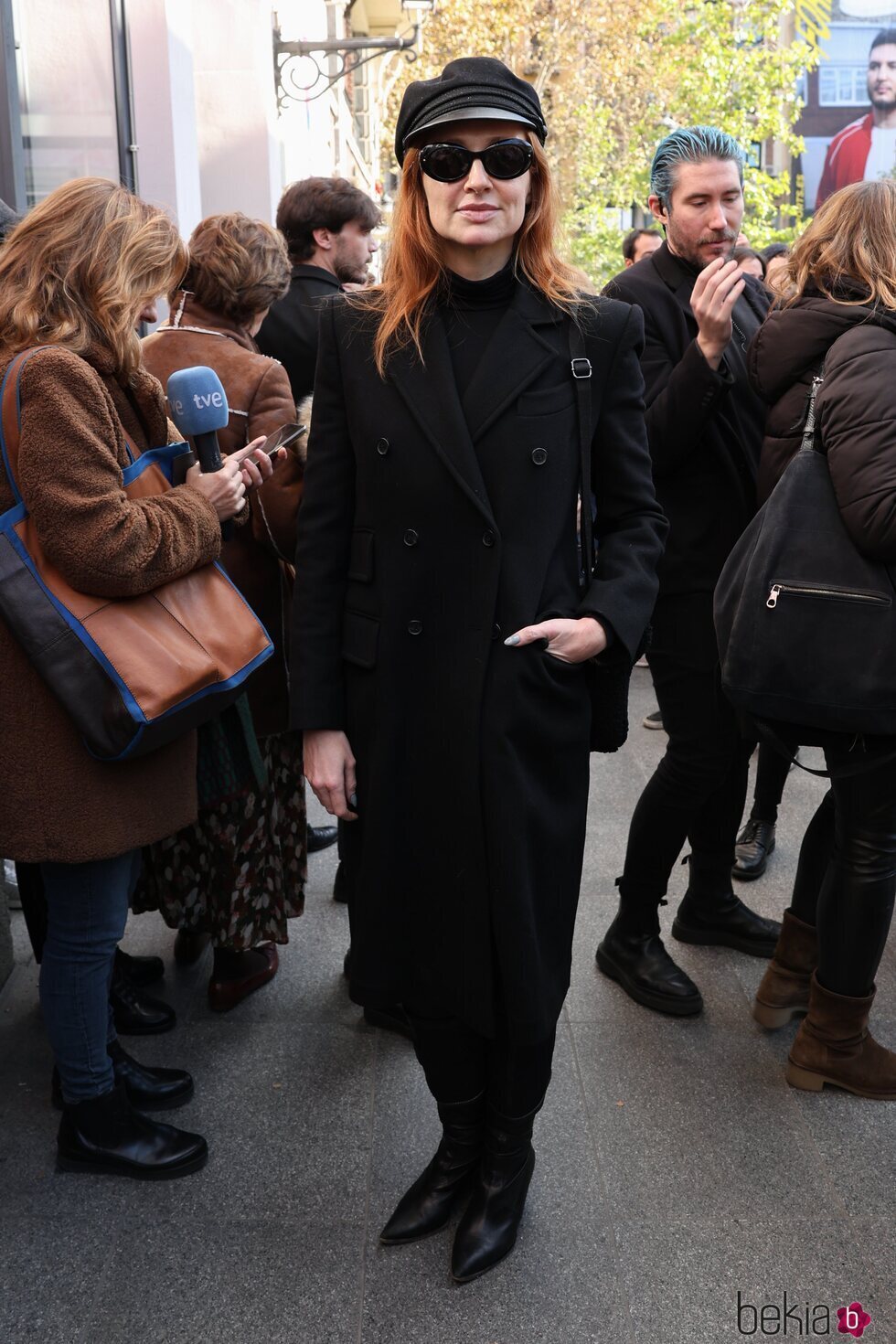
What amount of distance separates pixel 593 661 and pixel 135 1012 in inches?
68.8

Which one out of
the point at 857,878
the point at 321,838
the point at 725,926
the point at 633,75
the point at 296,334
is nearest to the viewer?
the point at 857,878

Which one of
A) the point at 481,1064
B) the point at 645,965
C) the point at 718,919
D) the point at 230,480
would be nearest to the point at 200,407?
the point at 230,480

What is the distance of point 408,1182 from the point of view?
2.77 meters

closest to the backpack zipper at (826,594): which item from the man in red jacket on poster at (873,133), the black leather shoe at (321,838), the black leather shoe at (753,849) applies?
the black leather shoe at (753,849)

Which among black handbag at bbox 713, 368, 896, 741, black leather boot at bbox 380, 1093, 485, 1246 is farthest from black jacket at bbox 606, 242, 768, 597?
black leather boot at bbox 380, 1093, 485, 1246

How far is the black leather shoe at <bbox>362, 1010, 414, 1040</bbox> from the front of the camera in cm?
337

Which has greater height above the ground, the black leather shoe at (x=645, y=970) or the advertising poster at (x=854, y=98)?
the advertising poster at (x=854, y=98)

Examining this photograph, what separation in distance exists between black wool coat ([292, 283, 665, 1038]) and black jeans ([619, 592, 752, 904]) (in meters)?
1.04

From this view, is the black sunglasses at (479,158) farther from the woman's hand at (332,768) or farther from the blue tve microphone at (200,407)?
the woman's hand at (332,768)

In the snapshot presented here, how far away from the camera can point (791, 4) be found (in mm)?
16297

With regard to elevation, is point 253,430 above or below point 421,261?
below

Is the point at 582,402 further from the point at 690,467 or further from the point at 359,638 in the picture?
the point at 690,467

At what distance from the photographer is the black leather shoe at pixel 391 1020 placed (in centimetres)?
337

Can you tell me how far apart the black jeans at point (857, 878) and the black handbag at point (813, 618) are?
160 mm
